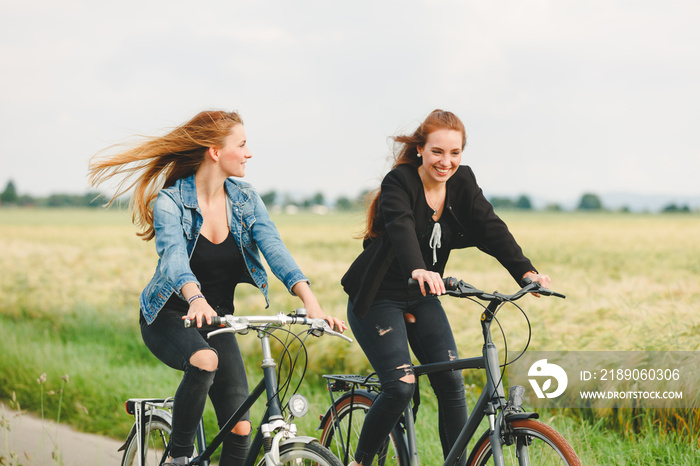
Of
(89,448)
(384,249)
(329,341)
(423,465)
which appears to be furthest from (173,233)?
(329,341)

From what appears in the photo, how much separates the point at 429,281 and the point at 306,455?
83 centimetres

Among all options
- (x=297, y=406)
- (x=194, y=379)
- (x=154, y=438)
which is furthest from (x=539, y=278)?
(x=154, y=438)

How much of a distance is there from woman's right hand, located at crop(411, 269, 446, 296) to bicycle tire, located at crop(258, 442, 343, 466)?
73 centimetres

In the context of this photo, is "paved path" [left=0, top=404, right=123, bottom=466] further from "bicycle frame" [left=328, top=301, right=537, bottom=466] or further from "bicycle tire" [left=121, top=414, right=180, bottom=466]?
"bicycle frame" [left=328, top=301, right=537, bottom=466]

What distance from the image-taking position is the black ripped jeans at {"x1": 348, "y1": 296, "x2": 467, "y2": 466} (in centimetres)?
345

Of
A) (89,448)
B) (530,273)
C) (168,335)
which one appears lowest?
(89,448)

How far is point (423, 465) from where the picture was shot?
4801 mm

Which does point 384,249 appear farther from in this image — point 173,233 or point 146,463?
point 146,463

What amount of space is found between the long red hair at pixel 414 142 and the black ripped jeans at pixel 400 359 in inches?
15.8

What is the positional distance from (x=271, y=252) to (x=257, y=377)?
13.5ft

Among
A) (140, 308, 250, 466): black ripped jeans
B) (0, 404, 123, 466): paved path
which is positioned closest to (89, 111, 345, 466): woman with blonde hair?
(140, 308, 250, 466): black ripped jeans

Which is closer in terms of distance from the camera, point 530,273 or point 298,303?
point 530,273

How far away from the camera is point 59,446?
5.66 m

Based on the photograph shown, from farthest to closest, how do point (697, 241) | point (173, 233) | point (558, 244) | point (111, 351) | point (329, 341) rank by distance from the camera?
point (558, 244) < point (697, 241) < point (111, 351) < point (329, 341) < point (173, 233)
